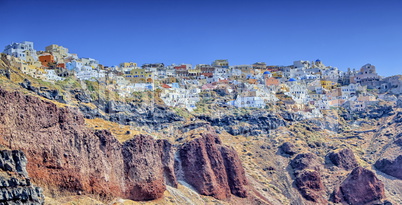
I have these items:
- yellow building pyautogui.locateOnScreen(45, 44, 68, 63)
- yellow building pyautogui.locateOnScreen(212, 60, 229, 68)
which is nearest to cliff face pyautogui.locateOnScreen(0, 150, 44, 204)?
yellow building pyautogui.locateOnScreen(45, 44, 68, 63)

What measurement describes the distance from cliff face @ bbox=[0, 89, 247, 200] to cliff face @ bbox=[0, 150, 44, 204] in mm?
4655

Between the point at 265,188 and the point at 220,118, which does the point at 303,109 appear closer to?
the point at 220,118

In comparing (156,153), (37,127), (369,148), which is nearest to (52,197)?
(37,127)

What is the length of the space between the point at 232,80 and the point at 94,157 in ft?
258

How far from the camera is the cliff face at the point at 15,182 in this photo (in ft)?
158

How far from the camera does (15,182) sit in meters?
49.4

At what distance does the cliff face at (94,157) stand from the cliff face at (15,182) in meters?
4.65

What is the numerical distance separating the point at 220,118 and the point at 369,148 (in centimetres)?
2804

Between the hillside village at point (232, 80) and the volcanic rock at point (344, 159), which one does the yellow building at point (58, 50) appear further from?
the volcanic rock at point (344, 159)

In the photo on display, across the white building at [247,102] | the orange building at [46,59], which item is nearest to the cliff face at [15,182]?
the orange building at [46,59]

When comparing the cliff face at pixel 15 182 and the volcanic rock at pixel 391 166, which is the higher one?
the cliff face at pixel 15 182

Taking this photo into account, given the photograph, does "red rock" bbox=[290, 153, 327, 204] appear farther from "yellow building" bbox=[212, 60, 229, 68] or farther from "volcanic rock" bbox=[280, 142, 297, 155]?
"yellow building" bbox=[212, 60, 229, 68]

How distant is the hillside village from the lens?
109812 millimetres

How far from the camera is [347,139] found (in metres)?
110
